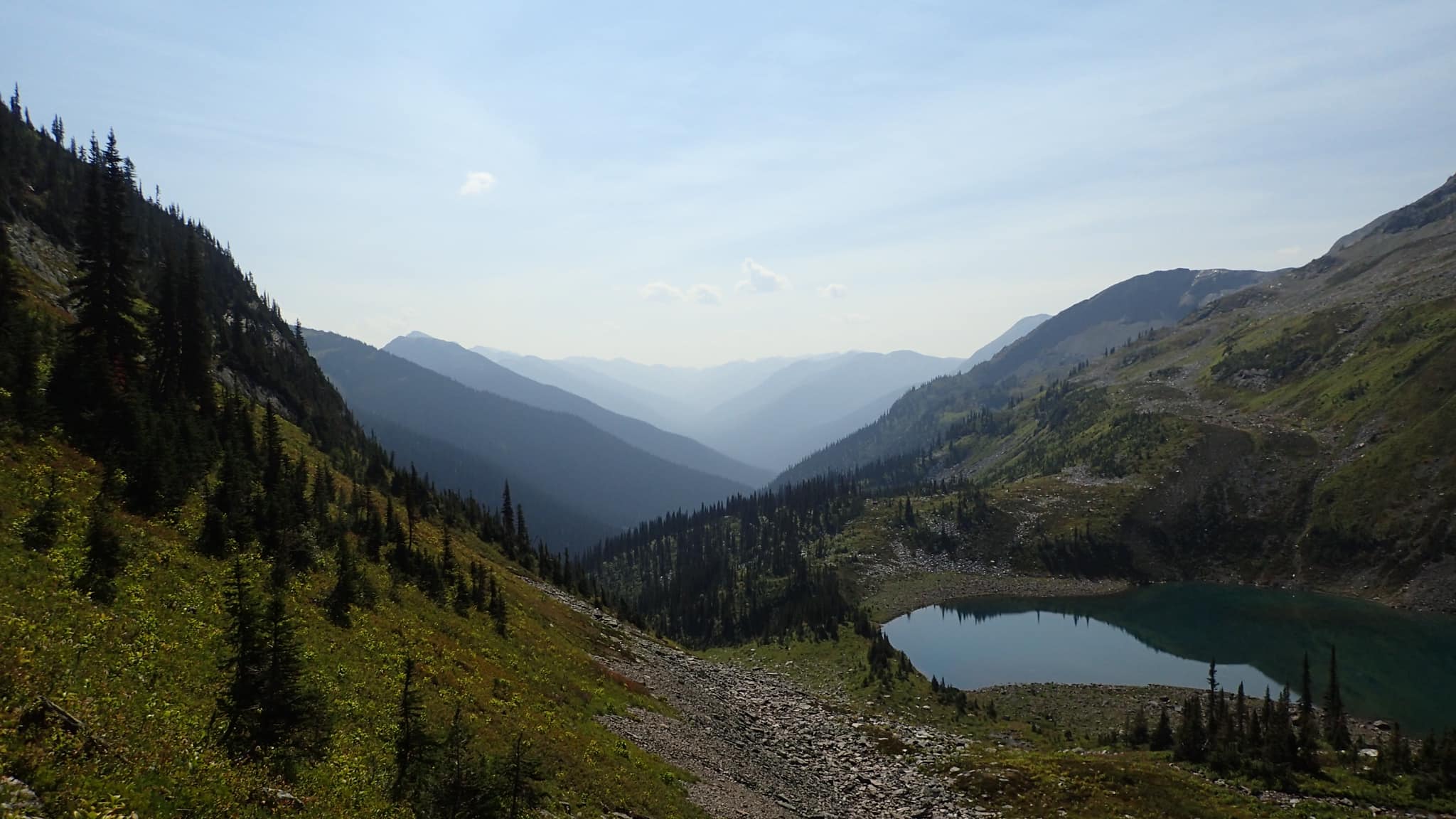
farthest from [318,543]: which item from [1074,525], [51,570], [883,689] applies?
[1074,525]

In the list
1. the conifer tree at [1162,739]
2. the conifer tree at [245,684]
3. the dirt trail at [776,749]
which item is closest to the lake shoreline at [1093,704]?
the conifer tree at [1162,739]

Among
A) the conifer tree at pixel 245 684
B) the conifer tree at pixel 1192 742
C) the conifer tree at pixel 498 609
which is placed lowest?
the conifer tree at pixel 1192 742

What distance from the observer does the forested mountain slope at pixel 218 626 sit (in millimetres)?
15773

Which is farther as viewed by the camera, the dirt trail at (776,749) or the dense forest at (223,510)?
the dirt trail at (776,749)

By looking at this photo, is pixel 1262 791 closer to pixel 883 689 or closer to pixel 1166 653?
pixel 883 689

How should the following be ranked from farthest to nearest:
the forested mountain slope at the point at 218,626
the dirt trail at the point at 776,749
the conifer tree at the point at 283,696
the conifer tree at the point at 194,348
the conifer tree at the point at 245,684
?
the conifer tree at the point at 194,348
the dirt trail at the point at 776,749
the conifer tree at the point at 283,696
the conifer tree at the point at 245,684
the forested mountain slope at the point at 218,626

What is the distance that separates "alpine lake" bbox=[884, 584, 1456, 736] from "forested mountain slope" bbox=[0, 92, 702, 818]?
7803 cm

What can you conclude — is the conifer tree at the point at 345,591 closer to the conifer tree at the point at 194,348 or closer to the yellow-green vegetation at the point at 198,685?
Result: the yellow-green vegetation at the point at 198,685

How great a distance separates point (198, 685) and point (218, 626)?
543cm

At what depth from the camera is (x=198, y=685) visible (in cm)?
1959

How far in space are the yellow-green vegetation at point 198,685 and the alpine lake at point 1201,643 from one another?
79.2 metres

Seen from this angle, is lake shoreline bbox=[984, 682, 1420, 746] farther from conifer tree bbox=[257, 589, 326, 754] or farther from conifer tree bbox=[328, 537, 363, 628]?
conifer tree bbox=[257, 589, 326, 754]

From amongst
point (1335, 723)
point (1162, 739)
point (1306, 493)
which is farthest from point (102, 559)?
point (1306, 493)

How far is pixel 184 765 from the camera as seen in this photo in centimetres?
1509
